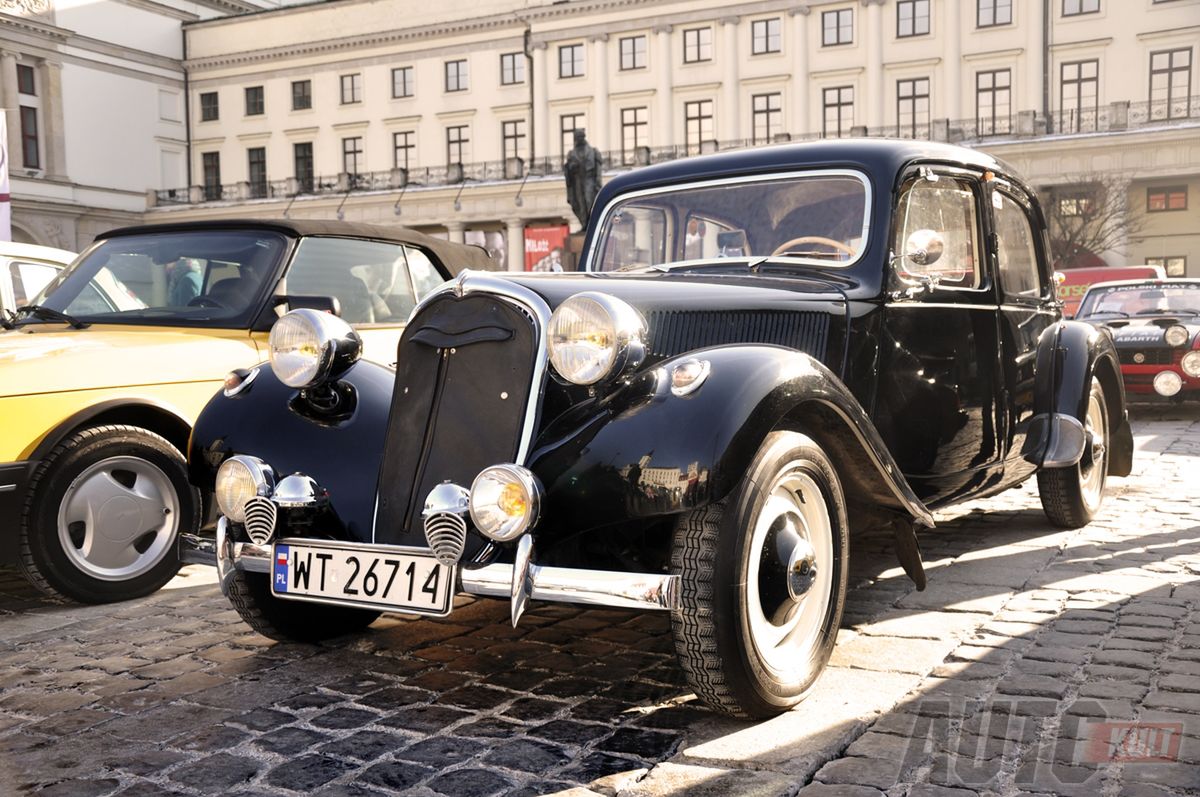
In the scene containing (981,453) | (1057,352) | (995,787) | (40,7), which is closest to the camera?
(995,787)

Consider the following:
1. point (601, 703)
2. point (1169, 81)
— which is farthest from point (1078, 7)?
point (601, 703)

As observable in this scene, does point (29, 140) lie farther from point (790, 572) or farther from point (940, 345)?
point (790, 572)

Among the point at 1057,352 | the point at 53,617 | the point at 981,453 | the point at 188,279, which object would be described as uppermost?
the point at 188,279

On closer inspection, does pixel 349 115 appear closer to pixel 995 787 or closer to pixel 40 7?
pixel 40 7

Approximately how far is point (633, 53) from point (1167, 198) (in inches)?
934

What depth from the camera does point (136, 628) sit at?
15.5ft

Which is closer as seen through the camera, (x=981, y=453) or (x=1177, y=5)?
(x=981, y=453)

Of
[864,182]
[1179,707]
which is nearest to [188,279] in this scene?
[864,182]

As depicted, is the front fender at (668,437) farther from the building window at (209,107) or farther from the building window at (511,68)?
the building window at (209,107)

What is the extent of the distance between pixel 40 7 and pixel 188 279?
2363 inches

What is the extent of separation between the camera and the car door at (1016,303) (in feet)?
18.0

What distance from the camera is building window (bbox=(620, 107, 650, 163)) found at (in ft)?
176

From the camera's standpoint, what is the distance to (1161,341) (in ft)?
41.5

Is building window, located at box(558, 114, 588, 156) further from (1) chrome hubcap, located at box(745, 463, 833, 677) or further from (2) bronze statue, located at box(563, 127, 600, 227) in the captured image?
(1) chrome hubcap, located at box(745, 463, 833, 677)
